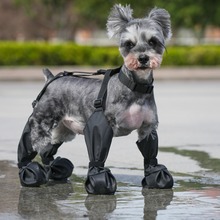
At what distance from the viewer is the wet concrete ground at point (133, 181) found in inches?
271

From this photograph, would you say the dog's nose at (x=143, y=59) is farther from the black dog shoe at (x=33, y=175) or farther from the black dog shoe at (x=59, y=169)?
the black dog shoe at (x=59, y=169)

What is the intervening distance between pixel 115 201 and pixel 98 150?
496mm

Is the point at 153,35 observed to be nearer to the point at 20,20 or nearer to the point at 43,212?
the point at 43,212

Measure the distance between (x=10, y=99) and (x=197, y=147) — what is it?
32.6 ft

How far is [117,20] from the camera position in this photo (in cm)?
748

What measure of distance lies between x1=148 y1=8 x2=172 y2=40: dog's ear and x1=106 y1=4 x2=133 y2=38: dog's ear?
21 centimetres

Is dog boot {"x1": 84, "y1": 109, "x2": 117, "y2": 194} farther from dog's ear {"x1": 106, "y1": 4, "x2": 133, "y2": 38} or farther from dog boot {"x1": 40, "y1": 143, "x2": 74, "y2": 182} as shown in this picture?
dog boot {"x1": 40, "y1": 143, "x2": 74, "y2": 182}

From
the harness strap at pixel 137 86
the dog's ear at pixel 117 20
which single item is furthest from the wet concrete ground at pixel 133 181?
the dog's ear at pixel 117 20

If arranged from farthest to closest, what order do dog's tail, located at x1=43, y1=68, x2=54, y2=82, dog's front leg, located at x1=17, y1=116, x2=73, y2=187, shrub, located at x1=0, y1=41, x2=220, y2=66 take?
shrub, located at x1=0, y1=41, x2=220, y2=66
dog's tail, located at x1=43, y1=68, x2=54, y2=82
dog's front leg, located at x1=17, y1=116, x2=73, y2=187

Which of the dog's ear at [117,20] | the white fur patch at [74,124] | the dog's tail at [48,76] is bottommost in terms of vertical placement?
the white fur patch at [74,124]

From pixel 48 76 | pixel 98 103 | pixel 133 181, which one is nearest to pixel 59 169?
pixel 133 181

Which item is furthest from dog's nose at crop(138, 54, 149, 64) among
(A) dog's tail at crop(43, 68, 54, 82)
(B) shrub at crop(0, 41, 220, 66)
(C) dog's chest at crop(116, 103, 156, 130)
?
(B) shrub at crop(0, 41, 220, 66)

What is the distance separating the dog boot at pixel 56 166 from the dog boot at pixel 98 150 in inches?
32.2

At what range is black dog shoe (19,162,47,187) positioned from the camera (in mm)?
8016
